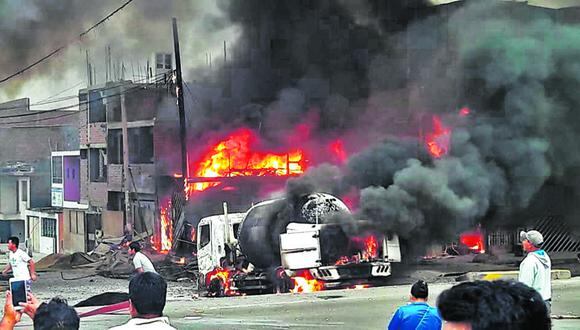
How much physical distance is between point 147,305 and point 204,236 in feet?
41.7

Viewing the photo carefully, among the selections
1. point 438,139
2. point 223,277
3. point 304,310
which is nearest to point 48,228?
point 223,277

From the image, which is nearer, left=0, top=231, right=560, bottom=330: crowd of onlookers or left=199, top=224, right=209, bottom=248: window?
left=0, top=231, right=560, bottom=330: crowd of onlookers

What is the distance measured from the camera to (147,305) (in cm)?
336

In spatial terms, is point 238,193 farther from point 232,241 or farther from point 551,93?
point 551,93

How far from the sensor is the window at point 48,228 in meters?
23.3

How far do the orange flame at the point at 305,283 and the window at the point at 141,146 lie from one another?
7.50 meters

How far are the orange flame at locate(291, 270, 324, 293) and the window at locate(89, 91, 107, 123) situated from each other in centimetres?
892

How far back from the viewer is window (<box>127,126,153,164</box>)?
21.6 meters

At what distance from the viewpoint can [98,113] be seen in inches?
871

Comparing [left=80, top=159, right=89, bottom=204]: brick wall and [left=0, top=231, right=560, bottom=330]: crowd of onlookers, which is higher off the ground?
[left=80, top=159, right=89, bottom=204]: brick wall

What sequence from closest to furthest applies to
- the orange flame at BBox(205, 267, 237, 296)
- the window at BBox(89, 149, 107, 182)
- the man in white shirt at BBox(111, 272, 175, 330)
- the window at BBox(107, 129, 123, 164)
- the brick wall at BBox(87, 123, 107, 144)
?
the man in white shirt at BBox(111, 272, 175, 330) < the orange flame at BBox(205, 267, 237, 296) < the window at BBox(107, 129, 123, 164) < the brick wall at BBox(87, 123, 107, 144) < the window at BBox(89, 149, 107, 182)

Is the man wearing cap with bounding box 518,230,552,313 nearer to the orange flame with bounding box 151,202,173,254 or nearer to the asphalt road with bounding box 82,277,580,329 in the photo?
the asphalt road with bounding box 82,277,580,329

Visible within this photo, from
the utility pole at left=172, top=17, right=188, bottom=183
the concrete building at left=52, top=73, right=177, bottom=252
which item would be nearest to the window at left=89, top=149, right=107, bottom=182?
the concrete building at left=52, top=73, right=177, bottom=252

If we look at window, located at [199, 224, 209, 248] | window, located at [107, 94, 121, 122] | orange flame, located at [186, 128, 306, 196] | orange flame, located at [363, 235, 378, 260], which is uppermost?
window, located at [107, 94, 121, 122]
